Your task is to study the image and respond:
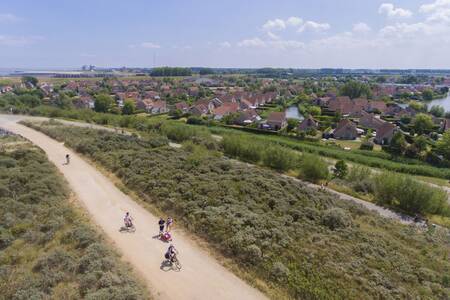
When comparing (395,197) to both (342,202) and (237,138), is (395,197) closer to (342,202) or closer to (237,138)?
(342,202)

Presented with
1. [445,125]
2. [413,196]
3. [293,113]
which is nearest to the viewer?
[413,196]

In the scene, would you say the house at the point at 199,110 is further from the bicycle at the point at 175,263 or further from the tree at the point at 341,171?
the bicycle at the point at 175,263

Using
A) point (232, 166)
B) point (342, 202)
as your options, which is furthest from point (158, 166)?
point (342, 202)

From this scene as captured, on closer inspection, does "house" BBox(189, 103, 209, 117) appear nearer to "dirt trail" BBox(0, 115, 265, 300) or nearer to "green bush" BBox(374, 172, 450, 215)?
"green bush" BBox(374, 172, 450, 215)

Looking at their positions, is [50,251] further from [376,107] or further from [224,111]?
[376,107]

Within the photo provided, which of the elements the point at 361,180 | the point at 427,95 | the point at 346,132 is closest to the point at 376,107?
the point at 346,132

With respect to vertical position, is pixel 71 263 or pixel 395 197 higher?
pixel 71 263

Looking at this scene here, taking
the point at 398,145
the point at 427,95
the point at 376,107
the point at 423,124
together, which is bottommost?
the point at 398,145
